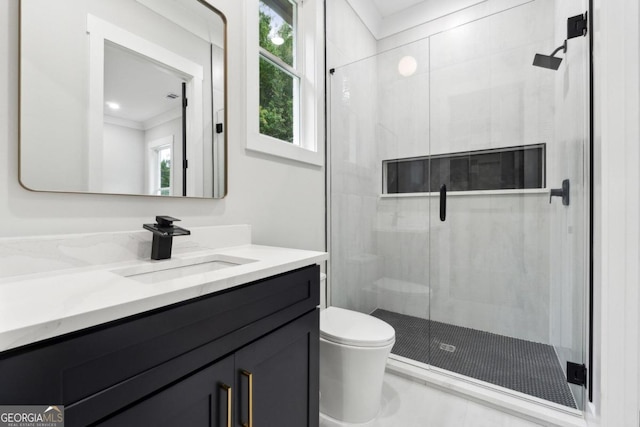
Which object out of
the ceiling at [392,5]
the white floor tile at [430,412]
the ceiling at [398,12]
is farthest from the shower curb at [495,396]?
the ceiling at [392,5]

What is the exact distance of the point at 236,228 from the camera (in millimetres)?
1289

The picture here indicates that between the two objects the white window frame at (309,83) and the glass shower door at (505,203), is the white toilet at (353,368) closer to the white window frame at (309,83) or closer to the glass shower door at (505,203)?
the glass shower door at (505,203)

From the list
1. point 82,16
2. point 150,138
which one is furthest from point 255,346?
point 82,16

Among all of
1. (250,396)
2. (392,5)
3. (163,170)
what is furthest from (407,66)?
(250,396)

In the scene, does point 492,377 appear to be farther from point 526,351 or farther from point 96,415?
point 96,415

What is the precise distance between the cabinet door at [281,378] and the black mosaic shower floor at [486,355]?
115 cm

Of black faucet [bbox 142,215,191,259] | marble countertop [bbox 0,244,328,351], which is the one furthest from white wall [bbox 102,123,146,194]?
marble countertop [bbox 0,244,328,351]

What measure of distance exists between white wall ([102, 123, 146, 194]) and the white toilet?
3.35ft

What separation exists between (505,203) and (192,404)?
7.09 feet

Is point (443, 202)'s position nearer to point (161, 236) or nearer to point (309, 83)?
point (309, 83)

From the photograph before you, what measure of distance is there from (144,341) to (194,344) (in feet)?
0.36

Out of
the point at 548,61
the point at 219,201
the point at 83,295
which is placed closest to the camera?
the point at 83,295

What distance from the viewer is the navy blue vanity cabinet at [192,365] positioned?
0.45m

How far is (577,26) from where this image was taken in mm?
1374
